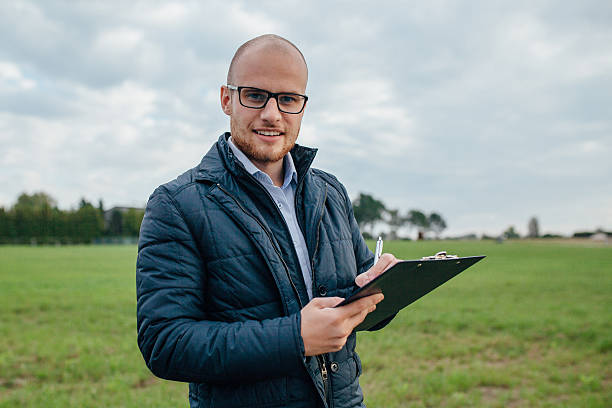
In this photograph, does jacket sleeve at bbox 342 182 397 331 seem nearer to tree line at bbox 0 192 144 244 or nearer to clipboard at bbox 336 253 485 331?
clipboard at bbox 336 253 485 331

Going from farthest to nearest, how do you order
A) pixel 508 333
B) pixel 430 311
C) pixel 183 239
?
pixel 430 311, pixel 508 333, pixel 183 239

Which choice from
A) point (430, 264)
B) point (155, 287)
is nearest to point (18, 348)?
point (155, 287)

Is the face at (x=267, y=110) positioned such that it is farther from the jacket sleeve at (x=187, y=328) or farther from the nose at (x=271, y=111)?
the jacket sleeve at (x=187, y=328)

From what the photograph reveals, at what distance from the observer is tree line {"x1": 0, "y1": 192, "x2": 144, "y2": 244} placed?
93.9 m

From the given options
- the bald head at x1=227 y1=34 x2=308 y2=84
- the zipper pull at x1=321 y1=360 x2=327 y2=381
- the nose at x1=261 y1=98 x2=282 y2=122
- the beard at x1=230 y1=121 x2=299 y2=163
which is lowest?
the zipper pull at x1=321 y1=360 x2=327 y2=381

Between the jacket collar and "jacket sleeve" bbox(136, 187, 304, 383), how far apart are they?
0.20 meters

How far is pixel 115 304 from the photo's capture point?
13266 millimetres

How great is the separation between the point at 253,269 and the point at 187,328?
1.05ft

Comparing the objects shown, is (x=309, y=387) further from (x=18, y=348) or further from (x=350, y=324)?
(x=18, y=348)

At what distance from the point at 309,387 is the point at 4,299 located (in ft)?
49.5

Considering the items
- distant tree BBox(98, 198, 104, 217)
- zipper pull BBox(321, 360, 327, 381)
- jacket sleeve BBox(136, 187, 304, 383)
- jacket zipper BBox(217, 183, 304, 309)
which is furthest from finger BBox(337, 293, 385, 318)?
distant tree BBox(98, 198, 104, 217)

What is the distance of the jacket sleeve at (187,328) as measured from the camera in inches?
64.8

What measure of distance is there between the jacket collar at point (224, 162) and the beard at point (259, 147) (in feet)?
0.20

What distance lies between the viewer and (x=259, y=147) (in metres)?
2.06
